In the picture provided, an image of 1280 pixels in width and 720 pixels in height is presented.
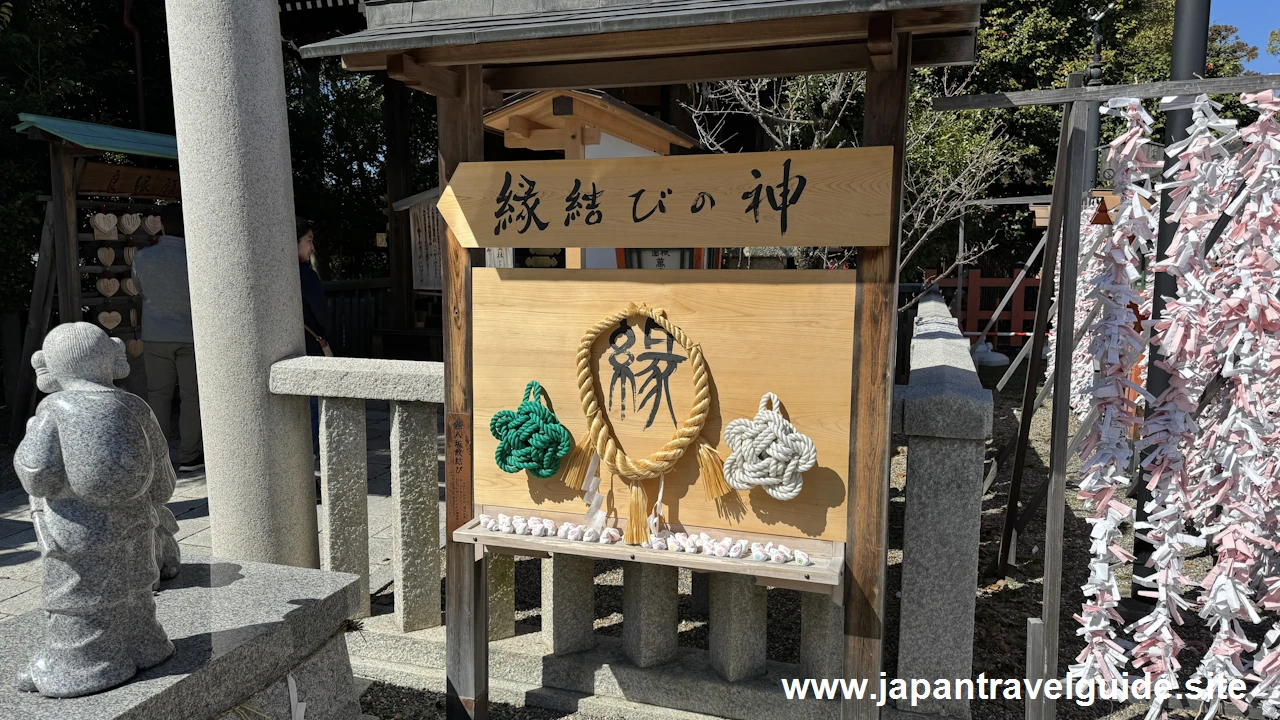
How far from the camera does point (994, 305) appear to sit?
52.9 ft

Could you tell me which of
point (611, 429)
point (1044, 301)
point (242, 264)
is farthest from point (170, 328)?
point (1044, 301)

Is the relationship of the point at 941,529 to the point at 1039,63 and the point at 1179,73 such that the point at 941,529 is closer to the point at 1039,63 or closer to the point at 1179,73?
the point at 1179,73

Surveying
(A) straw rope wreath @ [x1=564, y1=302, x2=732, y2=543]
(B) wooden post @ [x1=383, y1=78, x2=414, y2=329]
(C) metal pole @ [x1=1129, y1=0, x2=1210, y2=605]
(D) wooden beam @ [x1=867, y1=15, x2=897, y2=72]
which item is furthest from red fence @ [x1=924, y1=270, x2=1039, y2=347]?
(D) wooden beam @ [x1=867, y1=15, x2=897, y2=72]

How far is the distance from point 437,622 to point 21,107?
6.92m

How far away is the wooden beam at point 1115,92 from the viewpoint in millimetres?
2592

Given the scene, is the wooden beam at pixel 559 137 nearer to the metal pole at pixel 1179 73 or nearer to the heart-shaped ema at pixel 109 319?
the metal pole at pixel 1179 73

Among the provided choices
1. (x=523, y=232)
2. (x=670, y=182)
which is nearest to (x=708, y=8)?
(x=670, y=182)

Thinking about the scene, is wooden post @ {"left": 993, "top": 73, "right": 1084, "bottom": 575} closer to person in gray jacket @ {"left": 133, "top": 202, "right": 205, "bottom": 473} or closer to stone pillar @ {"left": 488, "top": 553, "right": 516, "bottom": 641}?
stone pillar @ {"left": 488, "top": 553, "right": 516, "bottom": 641}

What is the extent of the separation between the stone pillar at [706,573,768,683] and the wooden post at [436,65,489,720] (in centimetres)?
92

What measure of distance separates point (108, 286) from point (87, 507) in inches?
241

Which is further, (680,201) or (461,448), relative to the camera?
(461,448)

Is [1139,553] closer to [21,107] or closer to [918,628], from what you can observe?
[918,628]

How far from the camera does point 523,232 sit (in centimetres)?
297

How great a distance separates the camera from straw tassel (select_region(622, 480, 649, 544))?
2.93 m
